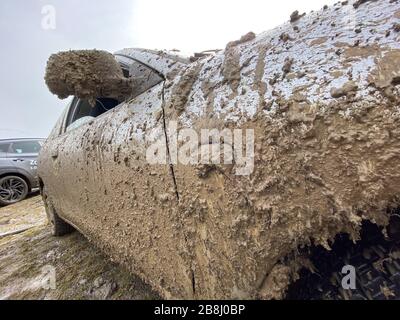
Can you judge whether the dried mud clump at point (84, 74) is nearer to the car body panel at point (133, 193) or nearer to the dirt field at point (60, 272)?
the car body panel at point (133, 193)

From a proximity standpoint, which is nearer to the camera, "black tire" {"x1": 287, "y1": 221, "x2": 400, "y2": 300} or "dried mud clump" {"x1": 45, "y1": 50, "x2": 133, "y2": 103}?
"black tire" {"x1": 287, "y1": 221, "x2": 400, "y2": 300}

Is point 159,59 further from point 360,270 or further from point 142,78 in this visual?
point 360,270

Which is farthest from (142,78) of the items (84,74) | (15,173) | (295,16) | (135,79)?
(15,173)

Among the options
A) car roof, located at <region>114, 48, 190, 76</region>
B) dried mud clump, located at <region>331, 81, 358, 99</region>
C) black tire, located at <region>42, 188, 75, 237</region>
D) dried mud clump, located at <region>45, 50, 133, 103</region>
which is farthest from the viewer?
black tire, located at <region>42, 188, 75, 237</region>

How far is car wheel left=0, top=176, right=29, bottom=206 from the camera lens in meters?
7.62

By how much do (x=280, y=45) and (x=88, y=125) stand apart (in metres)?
1.37

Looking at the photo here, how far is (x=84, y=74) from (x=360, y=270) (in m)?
1.38

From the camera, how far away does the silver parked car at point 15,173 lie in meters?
7.65

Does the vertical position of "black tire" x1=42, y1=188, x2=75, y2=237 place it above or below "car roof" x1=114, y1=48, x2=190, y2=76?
below

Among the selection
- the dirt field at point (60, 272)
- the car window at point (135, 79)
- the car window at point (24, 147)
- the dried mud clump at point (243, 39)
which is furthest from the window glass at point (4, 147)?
the dried mud clump at point (243, 39)

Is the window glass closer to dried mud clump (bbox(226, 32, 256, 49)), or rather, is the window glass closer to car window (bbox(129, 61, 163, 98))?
car window (bbox(129, 61, 163, 98))

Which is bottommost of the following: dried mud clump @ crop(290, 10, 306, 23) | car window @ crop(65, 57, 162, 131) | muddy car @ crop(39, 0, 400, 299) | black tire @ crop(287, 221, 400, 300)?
black tire @ crop(287, 221, 400, 300)

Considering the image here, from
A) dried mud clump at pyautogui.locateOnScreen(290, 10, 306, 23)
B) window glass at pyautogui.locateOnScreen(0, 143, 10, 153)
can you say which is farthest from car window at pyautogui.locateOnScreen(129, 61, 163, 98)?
window glass at pyautogui.locateOnScreen(0, 143, 10, 153)

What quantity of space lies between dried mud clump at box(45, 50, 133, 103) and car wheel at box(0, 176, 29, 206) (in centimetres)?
746
